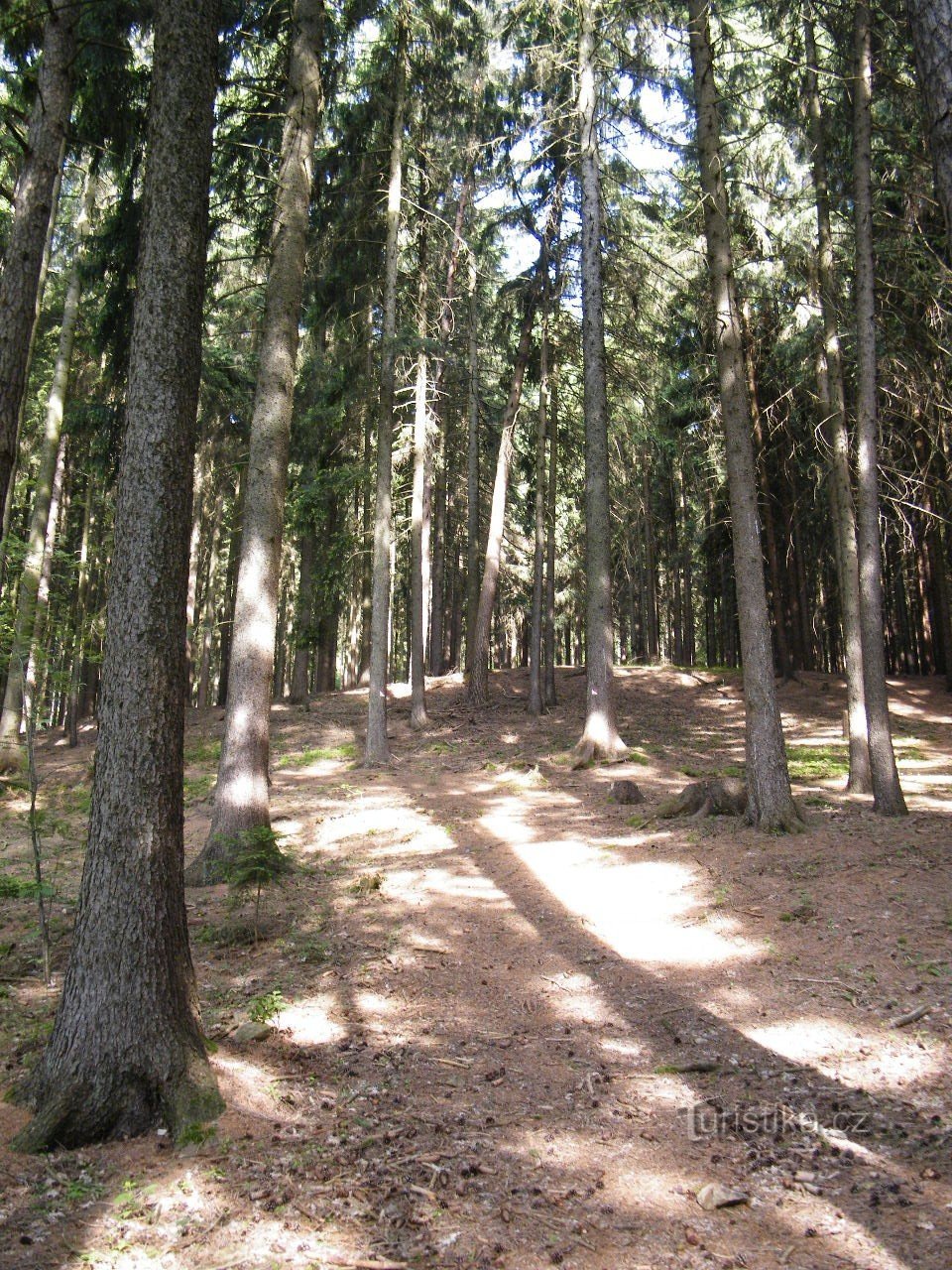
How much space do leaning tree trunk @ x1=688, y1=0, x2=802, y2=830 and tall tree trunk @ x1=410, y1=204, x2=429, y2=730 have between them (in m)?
6.91

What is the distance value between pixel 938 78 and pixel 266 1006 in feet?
21.7

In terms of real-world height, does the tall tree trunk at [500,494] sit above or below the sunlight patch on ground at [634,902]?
above

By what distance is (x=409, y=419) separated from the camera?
18.2 metres

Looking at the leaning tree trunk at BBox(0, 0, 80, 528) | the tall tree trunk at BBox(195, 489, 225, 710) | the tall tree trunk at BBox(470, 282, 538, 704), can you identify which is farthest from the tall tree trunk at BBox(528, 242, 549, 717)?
the leaning tree trunk at BBox(0, 0, 80, 528)

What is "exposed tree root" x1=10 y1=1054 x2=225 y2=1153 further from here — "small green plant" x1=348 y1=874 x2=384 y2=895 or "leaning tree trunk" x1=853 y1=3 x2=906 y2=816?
"leaning tree trunk" x1=853 y1=3 x2=906 y2=816

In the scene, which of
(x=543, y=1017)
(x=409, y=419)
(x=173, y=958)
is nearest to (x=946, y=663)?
(x=409, y=419)

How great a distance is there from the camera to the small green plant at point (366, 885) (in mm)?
8570

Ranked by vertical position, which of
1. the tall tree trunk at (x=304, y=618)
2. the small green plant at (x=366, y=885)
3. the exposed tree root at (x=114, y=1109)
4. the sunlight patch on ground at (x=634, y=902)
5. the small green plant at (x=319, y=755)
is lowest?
the sunlight patch on ground at (x=634, y=902)

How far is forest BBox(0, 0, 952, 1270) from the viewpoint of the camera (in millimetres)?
3779

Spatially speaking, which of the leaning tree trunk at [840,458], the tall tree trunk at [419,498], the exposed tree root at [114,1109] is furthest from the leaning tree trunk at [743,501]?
the exposed tree root at [114,1109]

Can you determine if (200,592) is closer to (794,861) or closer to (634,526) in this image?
(634,526)

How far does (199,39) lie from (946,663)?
74.3ft

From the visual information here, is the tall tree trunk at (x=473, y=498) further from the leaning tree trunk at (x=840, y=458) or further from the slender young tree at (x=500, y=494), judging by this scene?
the leaning tree trunk at (x=840, y=458)

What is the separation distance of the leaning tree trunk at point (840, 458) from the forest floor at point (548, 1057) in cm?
86
